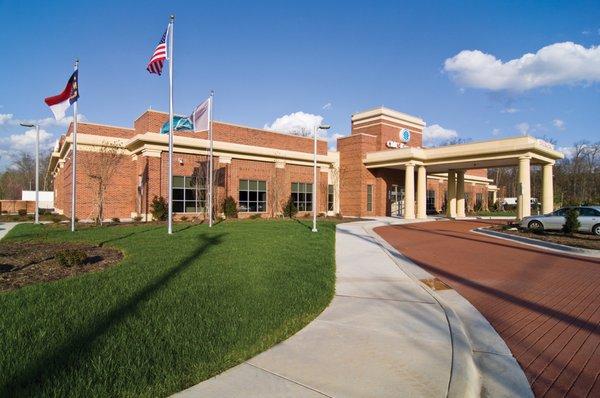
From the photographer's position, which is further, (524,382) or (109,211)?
(109,211)

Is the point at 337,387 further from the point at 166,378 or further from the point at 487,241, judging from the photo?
the point at 487,241

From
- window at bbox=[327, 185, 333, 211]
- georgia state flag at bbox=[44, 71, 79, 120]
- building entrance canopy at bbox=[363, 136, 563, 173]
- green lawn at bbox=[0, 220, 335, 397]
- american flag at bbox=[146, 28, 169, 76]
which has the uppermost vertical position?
american flag at bbox=[146, 28, 169, 76]

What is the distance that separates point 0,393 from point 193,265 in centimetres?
598

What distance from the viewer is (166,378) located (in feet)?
12.0

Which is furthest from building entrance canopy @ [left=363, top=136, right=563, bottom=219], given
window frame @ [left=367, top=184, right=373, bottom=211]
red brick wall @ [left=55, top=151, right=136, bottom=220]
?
red brick wall @ [left=55, top=151, right=136, bottom=220]

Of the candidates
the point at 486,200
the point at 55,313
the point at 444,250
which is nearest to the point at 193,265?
the point at 55,313

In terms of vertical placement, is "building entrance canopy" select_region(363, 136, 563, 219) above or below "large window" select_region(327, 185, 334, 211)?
above

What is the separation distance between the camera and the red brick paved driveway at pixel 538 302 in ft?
14.1

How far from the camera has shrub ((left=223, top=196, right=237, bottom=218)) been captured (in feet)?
97.0

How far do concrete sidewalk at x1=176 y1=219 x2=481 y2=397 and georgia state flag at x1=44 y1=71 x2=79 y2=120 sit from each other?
665 inches

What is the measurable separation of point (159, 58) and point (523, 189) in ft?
79.3

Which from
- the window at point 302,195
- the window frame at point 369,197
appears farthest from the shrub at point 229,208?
the window frame at point 369,197

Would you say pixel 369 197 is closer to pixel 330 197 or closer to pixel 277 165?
pixel 330 197

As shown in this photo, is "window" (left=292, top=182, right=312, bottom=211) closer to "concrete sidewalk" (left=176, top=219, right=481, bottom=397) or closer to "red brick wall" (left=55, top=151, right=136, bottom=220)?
"red brick wall" (left=55, top=151, right=136, bottom=220)
